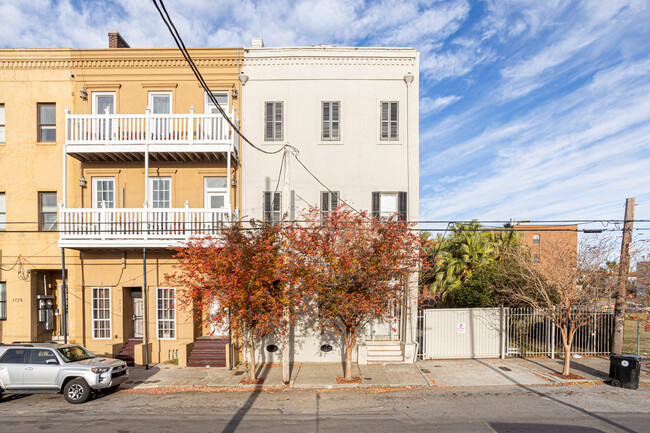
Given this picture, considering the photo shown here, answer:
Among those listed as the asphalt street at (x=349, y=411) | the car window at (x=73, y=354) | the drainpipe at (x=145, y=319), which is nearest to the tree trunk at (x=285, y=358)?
the asphalt street at (x=349, y=411)

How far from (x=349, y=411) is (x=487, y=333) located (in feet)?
25.7

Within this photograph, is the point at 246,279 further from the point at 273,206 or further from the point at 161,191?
the point at 161,191

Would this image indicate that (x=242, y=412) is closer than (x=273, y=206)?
Yes

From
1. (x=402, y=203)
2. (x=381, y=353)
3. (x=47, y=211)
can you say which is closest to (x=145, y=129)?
(x=47, y=211)

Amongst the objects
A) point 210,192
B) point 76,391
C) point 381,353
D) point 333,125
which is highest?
point 333,125

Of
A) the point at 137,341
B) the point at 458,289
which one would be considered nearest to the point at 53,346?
the point at 137,341

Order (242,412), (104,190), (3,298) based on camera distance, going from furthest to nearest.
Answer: (104,190), (3,298), (242,412)

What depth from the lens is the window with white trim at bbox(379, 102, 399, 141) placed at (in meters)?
15.4

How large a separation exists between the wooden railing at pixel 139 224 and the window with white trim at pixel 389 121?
7339 millimetres

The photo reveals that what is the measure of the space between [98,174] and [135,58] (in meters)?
5.23

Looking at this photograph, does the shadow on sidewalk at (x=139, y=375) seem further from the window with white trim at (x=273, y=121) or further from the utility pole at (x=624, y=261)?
the utility pole at (x=624, y=261)

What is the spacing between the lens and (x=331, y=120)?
15398 mm

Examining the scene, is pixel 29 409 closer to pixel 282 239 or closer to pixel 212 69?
pixel 282 239

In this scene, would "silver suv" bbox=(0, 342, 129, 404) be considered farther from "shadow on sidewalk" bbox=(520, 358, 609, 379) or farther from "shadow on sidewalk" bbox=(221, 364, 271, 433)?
"shadow on sidewalk" bbox=(520, 358, 609, 379)
